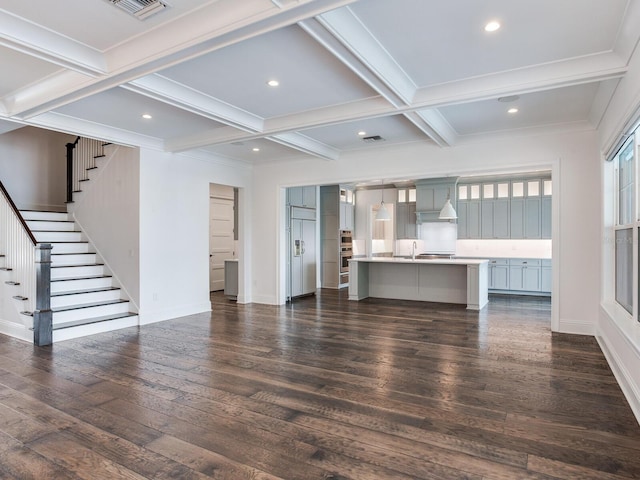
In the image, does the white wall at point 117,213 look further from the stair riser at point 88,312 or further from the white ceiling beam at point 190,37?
the white ceiling beam at point 190,37

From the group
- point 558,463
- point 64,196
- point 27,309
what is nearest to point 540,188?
point 558,463

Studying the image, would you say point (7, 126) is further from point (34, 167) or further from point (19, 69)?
point (34, 167)

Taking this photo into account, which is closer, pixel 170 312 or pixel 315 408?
pixel 315 408

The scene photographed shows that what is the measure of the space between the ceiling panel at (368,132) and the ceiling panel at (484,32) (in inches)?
60.9

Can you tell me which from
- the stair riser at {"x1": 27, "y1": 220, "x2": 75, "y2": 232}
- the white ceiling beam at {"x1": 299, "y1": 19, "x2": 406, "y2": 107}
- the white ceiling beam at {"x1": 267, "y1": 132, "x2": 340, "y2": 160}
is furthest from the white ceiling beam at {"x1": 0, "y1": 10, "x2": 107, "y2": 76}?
the stair riser at {"x1": 27, "y1": 220, "x2": 75, "y2": 232}

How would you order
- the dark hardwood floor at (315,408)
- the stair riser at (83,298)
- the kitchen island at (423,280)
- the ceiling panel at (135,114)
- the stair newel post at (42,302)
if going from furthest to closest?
1. the kitchen island at (423,280)
2. the stair riser at (83,298)
3. the stair newel post at (42,302)
4. the ceiling panel at (135,114)
5. the dark hardwood floor at (315,408)

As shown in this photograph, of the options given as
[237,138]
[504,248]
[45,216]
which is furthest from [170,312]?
[504,248]

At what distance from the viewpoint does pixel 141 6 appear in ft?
8.80

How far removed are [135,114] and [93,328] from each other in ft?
9.44

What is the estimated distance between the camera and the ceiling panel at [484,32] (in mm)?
2689

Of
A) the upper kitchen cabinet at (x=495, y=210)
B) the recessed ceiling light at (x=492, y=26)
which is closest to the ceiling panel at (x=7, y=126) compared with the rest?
the recessed ceiling light at (x=492, y=26)

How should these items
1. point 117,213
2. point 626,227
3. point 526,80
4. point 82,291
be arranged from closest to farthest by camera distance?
1. point 526,80
2. point 626,227
3. point 82,291
4. point 117,213

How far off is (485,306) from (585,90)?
4339 mm

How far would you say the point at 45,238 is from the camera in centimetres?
649
